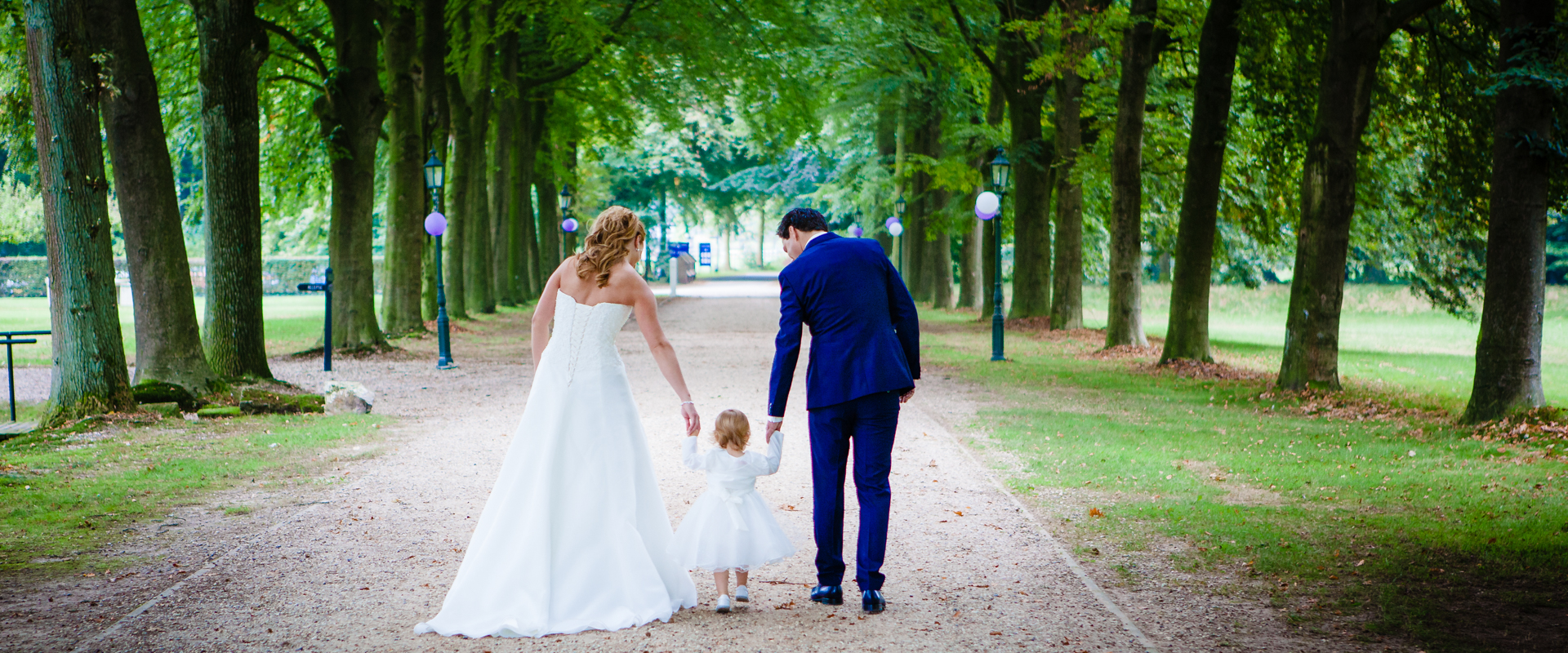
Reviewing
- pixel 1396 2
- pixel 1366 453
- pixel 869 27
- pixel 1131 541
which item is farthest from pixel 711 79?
pixel 1131 541

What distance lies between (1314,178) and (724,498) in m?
10.9

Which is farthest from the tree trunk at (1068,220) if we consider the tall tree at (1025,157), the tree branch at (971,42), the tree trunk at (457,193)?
the tree trunk at (457,193)

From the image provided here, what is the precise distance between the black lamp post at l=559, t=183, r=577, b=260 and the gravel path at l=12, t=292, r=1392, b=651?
18.7 metres

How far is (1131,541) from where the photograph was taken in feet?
20.5

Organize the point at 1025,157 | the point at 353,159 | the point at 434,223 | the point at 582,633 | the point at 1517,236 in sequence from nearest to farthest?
1. the point at 582,633
2. the point at 1517,236
3. the point at 353,159
4. the point at 434,223
5. the point at 1025,157

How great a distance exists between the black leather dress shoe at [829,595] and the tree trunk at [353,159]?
1444cm

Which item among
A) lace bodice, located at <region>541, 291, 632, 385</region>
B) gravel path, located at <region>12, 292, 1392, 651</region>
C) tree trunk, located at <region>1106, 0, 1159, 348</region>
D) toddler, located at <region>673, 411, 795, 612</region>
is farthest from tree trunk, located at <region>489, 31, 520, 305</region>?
toddler, located at <region>673, 411, 795, 612</region>

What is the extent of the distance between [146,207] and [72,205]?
1.02m

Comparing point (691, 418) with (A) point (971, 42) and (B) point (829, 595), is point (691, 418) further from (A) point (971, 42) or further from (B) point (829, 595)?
(A) point (971, 42)

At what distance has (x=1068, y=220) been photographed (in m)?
24.2

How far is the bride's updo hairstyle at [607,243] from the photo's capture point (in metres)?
4.81

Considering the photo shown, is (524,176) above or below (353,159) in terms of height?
above

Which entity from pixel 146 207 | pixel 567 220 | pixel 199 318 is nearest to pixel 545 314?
pixel 146 207

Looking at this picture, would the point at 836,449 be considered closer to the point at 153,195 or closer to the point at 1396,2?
the point at 153,195
